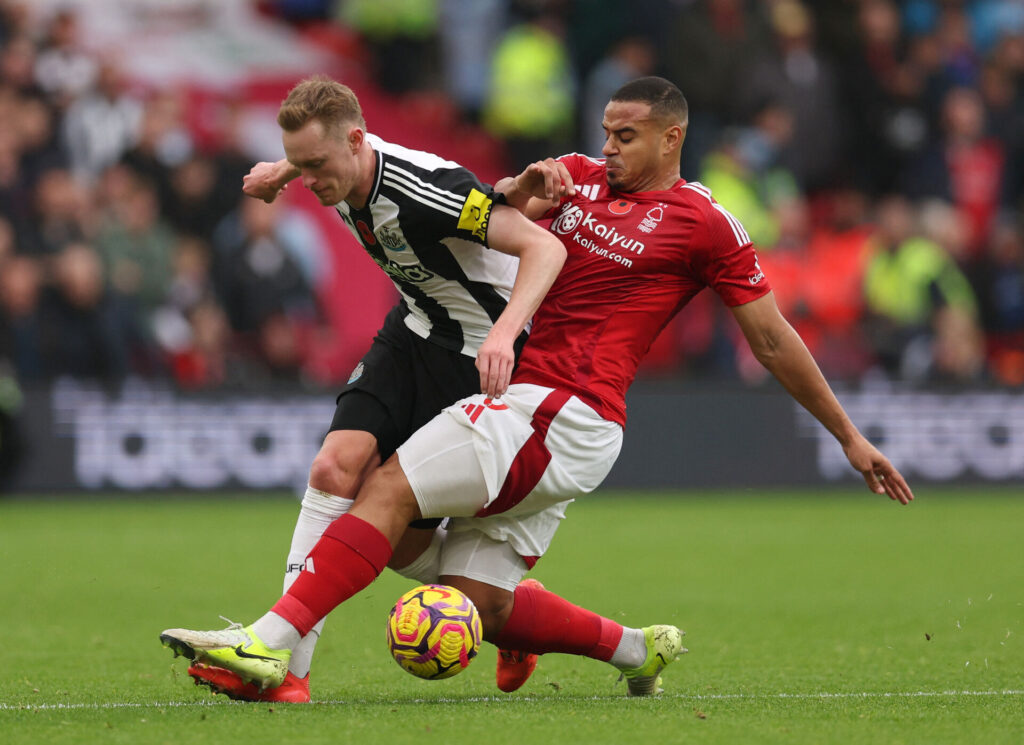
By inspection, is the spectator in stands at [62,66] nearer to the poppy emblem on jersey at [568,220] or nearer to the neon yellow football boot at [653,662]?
the poppy emblem on jersey at [568,220]

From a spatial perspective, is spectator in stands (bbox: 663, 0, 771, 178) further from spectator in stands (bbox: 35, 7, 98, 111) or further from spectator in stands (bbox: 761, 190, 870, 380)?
spectator in stands (bbox: 35, 7, 98, 111)

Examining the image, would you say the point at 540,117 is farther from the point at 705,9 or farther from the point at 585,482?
the point at 585,482

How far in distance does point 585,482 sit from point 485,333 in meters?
0.70

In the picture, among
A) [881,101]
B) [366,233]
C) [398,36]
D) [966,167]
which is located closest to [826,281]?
[966,167]

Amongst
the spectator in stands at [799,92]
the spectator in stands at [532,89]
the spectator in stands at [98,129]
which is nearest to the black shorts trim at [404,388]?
the spectator in stands at [98,129]

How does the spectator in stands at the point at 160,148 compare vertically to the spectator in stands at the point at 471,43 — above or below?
below

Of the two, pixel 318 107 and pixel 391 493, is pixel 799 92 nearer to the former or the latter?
pixel 318 107

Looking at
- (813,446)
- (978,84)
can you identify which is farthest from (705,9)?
(813,446)

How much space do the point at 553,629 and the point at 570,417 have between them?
0.84 m

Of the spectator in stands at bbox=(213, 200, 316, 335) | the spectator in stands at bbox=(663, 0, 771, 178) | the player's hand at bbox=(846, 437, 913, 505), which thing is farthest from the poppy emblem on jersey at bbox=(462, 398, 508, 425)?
the spectator in stands at bbox=(663, 0, 771, 178)

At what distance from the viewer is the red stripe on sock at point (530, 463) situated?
16.6ft

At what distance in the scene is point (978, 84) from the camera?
53.7 feet

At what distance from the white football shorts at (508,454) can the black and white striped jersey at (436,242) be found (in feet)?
1.35

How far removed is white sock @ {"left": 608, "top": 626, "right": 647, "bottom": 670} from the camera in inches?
219
